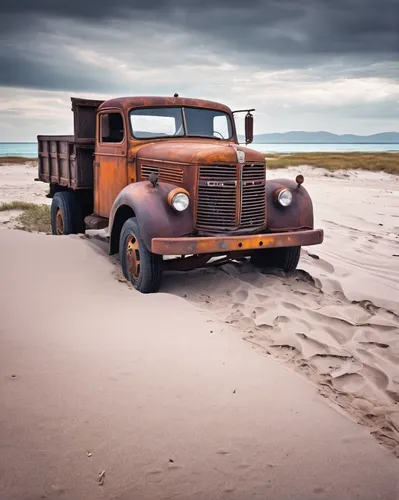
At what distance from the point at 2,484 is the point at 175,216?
3284mm

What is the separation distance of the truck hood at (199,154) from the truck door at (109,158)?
447mm

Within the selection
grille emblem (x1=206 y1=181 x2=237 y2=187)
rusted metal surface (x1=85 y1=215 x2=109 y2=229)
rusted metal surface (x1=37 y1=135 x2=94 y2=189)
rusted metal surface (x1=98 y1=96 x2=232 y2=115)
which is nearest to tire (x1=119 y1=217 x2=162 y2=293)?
grille emblem (x1=206 y1=181 x2=237 y2=187)

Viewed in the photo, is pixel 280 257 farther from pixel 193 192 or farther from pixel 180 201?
pixel 180 201

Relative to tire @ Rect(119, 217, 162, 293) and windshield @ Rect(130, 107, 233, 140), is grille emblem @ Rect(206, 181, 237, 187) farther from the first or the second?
Result: windshield @ Rect(130, 107, 233, 140)

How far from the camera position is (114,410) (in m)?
2.77

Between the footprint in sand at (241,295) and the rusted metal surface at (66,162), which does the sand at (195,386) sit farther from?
the rusted metal surface at (66,162)

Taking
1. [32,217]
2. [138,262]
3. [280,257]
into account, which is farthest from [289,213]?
[32,217]

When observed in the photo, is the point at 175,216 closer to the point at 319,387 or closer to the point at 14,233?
the point at 319,387

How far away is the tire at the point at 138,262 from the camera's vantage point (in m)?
5.06

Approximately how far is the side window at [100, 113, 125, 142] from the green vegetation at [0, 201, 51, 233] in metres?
3.49

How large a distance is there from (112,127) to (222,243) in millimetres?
2521

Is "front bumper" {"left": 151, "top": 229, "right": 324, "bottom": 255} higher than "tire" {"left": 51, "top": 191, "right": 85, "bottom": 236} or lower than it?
higher

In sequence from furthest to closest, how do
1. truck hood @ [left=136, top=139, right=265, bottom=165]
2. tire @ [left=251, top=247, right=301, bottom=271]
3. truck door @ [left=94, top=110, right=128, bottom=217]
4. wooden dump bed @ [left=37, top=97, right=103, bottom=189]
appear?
1. wooden dump bed @ [left=37, top=97, right=103, bottom=189]
2. truck door @ [left=94, top=110, right=128, bottom=217]
3. tire @ [left=251, top=247, right=301, bottom=271]
4. truck hood @ [left=136, top=139, right=265, bottom=165]

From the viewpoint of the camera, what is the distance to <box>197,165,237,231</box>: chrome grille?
17.1 ft
